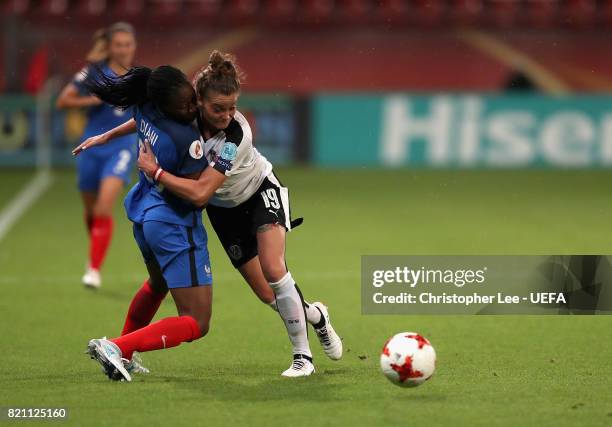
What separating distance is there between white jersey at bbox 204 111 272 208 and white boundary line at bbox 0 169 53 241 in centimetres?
618

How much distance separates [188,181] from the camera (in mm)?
5730

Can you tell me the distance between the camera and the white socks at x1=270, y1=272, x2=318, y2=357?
240 inches

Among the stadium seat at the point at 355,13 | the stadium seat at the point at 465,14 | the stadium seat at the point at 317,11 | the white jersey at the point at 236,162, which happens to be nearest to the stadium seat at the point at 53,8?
the stadium seat at the point at 317,11

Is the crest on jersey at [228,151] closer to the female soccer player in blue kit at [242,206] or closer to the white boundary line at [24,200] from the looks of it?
the female soccer player in blue kit at [242,206]

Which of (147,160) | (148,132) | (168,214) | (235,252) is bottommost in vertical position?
(235,252)

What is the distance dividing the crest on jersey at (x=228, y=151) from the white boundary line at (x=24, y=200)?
21.4ft

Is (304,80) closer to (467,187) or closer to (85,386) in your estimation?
(467,187)

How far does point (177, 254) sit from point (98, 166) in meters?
3.83

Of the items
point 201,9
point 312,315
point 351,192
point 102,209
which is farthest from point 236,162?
point 201,9

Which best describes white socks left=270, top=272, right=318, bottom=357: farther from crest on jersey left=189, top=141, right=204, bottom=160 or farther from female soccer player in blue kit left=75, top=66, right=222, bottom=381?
crest on jersey left=189, top=141, right=204, bottom=160

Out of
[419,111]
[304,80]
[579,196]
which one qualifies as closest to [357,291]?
[579,196]

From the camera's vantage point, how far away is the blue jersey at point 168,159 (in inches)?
226

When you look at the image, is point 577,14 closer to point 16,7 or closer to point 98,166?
point 16,7

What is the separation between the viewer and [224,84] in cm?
566
